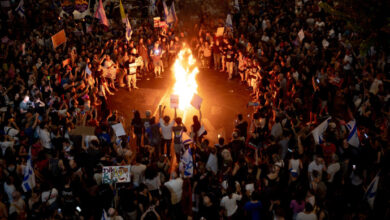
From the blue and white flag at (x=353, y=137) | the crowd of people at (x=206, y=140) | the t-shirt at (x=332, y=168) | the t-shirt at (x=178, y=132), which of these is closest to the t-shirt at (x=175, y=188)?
the crowd of people at (x=206, y=140)

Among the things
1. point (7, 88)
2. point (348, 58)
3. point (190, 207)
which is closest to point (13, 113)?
point (7, 88)

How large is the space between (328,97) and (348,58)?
128 inches

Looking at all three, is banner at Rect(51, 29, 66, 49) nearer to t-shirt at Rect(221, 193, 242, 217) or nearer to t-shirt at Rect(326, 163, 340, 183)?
t-shirt at Rect(221, 193, 242, 217)

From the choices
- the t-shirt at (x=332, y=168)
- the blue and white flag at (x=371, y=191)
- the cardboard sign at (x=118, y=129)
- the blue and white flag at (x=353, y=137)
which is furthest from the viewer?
the cardboard sign at (x=118, y=129)

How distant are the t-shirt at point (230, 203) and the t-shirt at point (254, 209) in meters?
0.25

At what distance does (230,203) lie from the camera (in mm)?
8242

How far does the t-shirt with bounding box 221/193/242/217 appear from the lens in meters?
8.23

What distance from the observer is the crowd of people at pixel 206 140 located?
8.59 meters

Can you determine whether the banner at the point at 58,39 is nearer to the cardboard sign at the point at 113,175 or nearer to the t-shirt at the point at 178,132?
the t-shirt at the point at 178,132

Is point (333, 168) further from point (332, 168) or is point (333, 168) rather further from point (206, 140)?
point (206, 140)

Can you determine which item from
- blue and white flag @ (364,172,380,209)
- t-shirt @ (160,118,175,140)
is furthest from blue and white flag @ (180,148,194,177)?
blue and white flag @ (364,172,380,209)

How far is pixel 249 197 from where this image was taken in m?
8.43

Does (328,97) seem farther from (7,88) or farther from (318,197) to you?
(7,88)

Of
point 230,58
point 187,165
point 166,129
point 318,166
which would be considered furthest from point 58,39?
point 318,166
